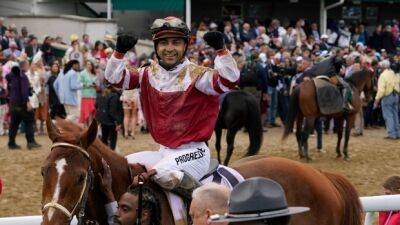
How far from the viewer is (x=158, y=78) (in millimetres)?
5086

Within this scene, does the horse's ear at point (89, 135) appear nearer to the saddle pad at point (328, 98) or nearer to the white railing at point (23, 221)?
the white railing at point (23, 221)

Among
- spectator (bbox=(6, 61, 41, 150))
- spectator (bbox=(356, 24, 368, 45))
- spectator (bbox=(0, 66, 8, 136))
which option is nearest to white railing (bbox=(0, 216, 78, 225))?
spectator (bbox=(6, 61, 41, 150))

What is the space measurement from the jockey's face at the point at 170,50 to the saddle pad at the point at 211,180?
0.74 meters

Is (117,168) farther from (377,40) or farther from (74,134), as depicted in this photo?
(377,40)

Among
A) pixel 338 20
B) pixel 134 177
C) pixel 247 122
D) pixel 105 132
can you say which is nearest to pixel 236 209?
pixel 134 177

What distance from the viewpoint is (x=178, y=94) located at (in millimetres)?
5020

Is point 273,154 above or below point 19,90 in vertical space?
below

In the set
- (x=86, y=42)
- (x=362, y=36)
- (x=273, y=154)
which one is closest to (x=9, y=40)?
(x=86, y=42)

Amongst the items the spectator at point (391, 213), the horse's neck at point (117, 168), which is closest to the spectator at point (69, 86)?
the spectator at point (391, 213)

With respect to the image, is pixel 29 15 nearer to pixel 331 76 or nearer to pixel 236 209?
pixel 331 76

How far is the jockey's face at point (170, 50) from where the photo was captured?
504cm

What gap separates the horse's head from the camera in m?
4.31

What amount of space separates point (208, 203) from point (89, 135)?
155cm

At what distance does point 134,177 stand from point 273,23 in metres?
20.5
